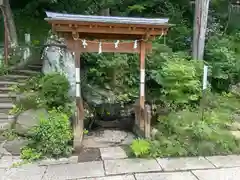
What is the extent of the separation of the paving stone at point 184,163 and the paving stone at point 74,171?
1.07 metres

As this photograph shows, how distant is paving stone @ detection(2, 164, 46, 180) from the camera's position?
3.66 metres

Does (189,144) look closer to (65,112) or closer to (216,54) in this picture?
(65,112)

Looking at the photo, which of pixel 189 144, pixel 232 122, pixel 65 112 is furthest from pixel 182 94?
pixel 65 112

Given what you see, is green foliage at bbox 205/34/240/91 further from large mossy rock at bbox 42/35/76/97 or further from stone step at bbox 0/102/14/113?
stone step at bbox 0/102/14/113

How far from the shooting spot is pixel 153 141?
15.4 feet

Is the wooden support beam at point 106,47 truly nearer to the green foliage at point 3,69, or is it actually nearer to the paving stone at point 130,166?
the paving stone at point 130,166

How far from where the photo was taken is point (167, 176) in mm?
3732

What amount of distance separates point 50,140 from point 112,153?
116 cm

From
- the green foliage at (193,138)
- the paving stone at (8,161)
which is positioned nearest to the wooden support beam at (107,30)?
the green foliage at (193,138)

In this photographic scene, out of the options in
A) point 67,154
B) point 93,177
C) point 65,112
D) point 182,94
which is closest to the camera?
point 93,177

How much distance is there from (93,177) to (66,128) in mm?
1243

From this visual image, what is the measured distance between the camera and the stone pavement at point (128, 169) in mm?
3689

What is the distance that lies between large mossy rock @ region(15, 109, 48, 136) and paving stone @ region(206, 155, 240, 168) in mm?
3345

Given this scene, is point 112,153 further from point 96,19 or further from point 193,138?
point 96,19
